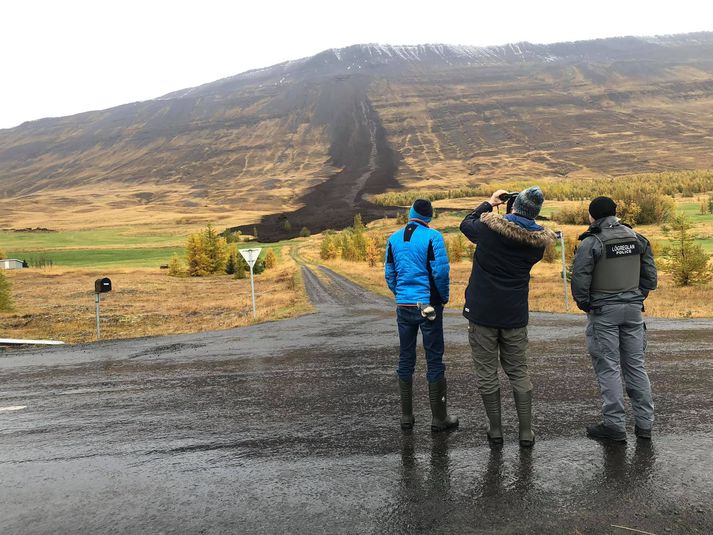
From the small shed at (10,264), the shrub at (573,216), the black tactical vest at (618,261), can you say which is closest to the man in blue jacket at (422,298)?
the black tactical vest at (618,261)

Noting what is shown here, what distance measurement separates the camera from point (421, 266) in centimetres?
607

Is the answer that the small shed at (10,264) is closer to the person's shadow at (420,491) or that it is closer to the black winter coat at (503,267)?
the person's shadow at (420,491)

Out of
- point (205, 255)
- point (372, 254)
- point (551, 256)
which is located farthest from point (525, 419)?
point (205, 255)

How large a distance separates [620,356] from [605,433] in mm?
796

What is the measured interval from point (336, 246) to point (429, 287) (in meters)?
72.0

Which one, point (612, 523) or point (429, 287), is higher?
point (429, 287)

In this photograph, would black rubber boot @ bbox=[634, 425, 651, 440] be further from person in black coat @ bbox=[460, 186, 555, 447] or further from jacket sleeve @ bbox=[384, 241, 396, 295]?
jacket sleeve @ bbox=[384, 241, 396, 295]

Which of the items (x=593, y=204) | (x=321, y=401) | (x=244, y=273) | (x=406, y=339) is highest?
(x=593, y=204)

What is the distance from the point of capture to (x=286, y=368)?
33.7 feet

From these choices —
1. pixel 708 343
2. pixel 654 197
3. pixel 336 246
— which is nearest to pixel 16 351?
pixel 708 343

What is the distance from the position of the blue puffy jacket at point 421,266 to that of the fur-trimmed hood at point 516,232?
2.37 ft

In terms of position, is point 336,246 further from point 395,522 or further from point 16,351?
point 395,522

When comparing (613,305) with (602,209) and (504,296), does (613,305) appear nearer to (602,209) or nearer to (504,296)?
(602,209)

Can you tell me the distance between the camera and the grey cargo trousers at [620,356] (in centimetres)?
558
